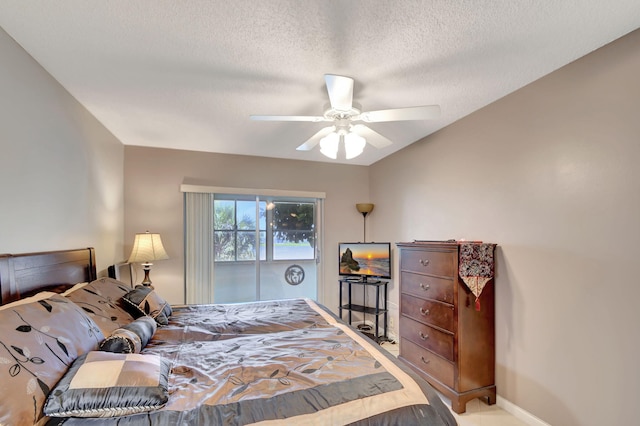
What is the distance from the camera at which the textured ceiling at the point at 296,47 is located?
55.4 inches

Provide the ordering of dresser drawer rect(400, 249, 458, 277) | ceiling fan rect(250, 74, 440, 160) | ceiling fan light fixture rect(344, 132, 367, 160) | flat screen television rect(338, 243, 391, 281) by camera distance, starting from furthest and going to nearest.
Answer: flat screen television rect(338, 243, 391, 281) → dresser drawer rect(400, 249, 458, 277) → ceiling fan light fixture rect(344, 132, 367, 160) → ceiling fan rect(250, 74, 440, 160)

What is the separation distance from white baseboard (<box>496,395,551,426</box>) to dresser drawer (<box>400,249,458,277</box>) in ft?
3.58

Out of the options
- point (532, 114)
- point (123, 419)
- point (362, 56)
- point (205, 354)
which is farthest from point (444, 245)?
point (123, 419)

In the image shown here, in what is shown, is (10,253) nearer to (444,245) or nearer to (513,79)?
(444,245)

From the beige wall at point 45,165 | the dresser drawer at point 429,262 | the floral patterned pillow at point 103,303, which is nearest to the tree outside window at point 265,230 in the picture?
the beige wall at point 45,165

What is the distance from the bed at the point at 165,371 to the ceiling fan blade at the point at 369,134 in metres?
1.54

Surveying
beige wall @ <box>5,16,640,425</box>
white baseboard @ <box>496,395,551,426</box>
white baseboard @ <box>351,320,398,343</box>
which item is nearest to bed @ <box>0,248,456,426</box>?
beige wall @ <box>5,16,640,425</box>

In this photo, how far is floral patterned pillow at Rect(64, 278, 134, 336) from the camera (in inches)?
67.2

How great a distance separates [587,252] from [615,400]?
849 mm

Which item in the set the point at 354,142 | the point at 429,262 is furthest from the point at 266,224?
the point at 429,262

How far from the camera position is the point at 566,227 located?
193 centimetres

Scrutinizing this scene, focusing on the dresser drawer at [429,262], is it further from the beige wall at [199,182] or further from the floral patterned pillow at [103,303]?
the floral patterned pillow at [103,303]

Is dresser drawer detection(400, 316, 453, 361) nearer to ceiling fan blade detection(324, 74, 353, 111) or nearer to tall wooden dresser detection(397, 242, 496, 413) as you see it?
tall wooden dresser detection(397, 242, 496, 413)

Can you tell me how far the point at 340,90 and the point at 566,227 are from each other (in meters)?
1.75
